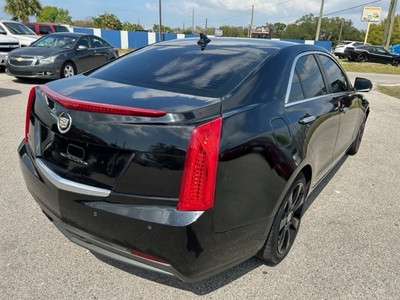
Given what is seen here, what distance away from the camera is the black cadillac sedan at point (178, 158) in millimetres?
1769

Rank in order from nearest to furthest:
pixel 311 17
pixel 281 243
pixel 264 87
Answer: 1. pixel 264 87
2. pixel 281 243
3. pixel 311 17

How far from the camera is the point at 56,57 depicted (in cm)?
955

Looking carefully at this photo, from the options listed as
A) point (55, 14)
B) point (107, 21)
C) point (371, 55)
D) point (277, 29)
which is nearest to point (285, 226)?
point (371, 55)

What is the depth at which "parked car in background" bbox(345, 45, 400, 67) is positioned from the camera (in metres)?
28.1

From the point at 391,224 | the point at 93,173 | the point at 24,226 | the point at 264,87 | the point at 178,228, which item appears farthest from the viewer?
the point at 391,224

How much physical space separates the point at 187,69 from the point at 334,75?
1.90 meters

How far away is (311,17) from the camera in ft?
325

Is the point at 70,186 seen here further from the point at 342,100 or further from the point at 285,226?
the point at 342,100

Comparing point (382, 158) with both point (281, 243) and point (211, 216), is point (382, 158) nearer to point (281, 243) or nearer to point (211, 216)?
point (281, 243)

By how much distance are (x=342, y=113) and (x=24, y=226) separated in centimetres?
332

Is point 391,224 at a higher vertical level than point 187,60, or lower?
lower

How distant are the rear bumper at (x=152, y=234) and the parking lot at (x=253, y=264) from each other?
1.25 feet

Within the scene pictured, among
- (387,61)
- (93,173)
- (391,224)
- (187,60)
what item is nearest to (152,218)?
(93,173)

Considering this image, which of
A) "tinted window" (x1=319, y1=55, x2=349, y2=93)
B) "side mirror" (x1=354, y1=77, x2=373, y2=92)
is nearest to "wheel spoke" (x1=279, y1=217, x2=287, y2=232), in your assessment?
"tinted window" (x1=319, y1=55, x2=349, y2=93)
